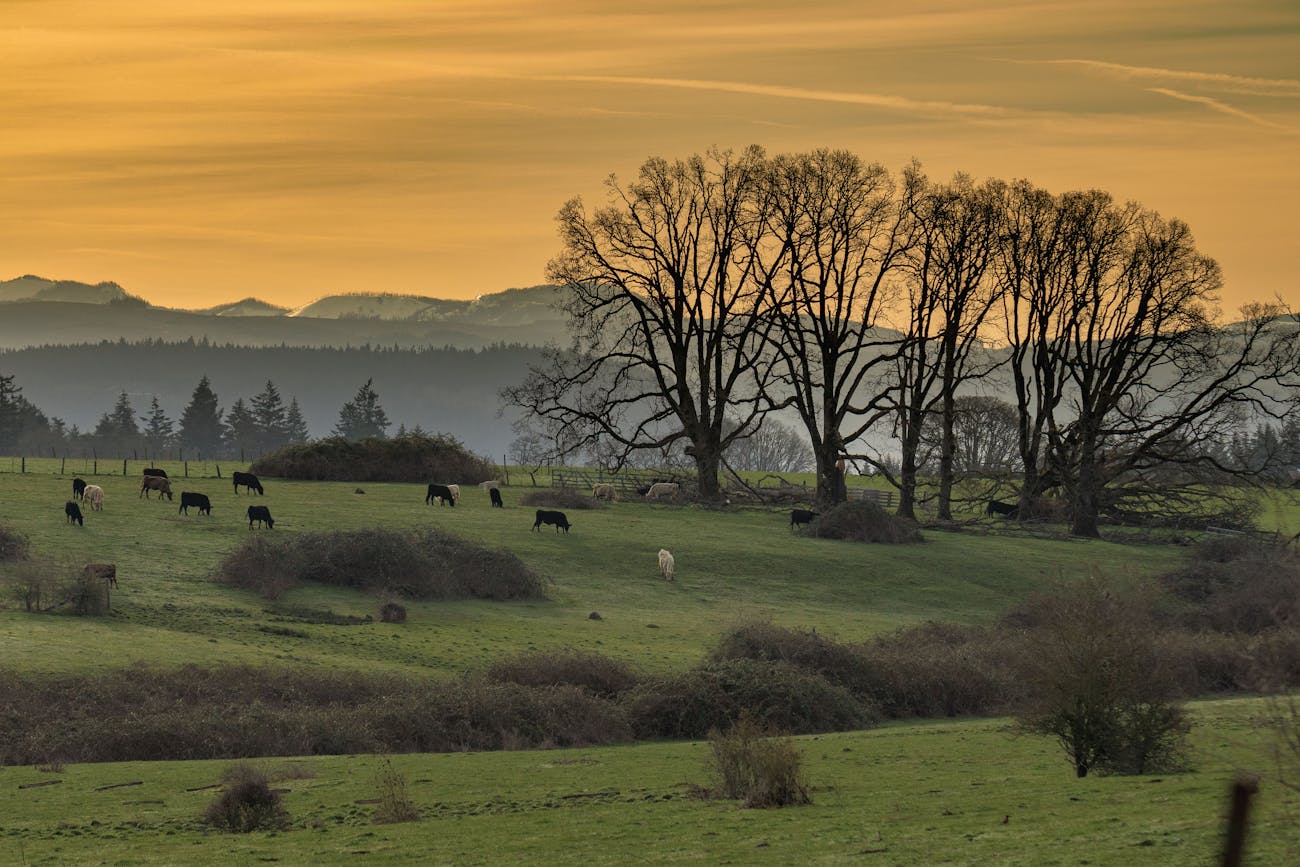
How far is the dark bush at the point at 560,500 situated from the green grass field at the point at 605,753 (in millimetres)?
7889

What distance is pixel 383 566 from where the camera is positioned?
49094mm

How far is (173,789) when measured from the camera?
24266 millimetres

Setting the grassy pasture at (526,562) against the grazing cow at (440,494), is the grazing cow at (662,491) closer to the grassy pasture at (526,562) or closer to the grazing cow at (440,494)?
the grassy pasture at (526,562)

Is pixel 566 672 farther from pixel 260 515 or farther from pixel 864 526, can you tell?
pixel 864 526

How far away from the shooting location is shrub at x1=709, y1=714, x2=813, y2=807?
21.0 m

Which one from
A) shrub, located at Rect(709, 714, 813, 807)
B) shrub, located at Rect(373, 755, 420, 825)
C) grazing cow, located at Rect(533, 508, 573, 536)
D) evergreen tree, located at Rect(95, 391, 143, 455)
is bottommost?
shrub, located at Rect(373, 755, 420, 825)

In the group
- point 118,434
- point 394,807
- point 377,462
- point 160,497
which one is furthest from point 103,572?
point 118,434

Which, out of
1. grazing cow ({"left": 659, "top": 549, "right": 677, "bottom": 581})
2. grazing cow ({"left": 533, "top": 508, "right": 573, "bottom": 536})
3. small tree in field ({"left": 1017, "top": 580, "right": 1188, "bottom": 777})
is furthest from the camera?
grazing cow ({"left": 533, "top": 508, "right": 573, "bottom": 536})

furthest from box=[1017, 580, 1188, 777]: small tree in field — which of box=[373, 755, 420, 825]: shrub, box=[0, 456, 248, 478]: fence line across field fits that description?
box=[0, 456, 248, 478]: fence line across field

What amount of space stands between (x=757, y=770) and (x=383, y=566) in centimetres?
2994

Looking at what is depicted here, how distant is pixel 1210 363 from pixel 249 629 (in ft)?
180

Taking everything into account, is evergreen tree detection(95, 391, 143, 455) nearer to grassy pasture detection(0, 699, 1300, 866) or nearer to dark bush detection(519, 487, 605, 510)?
dark bush detection(519, 487, 605, 510)

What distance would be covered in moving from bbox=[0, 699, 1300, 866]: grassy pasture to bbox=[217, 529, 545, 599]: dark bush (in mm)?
20314

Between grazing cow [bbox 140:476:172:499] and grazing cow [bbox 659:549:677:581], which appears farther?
grazing cow [bbox 140:476:172:499]
